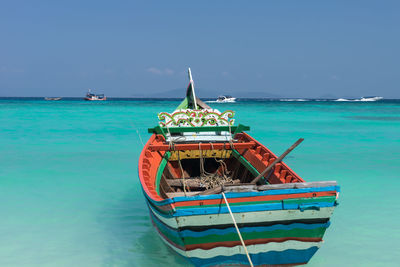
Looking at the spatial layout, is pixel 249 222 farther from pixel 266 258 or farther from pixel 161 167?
pixel 161 167

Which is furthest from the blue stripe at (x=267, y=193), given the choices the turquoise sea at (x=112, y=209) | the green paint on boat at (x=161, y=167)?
the green paint on boat at (x=161, y=167)

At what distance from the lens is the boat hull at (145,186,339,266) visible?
3.43 m

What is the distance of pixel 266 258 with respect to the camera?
3.75 metres

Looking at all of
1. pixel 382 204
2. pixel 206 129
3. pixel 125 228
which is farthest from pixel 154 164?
pixel 382 204

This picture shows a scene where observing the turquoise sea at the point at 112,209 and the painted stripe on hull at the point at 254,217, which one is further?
the turquoise sea at the point at 112,209

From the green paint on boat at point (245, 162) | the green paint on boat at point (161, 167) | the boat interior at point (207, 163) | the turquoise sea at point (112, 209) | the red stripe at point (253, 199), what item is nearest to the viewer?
the red stripe at point (253, 199)

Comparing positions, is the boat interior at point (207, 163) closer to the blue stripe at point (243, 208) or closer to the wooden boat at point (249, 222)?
the wooden boat at point (249, 222)

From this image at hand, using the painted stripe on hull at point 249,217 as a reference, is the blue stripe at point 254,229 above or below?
below

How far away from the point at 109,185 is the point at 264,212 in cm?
645

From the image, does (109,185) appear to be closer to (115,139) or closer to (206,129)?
(206,129)

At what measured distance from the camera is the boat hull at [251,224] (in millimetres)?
3434

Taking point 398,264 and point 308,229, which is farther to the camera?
point 398,264

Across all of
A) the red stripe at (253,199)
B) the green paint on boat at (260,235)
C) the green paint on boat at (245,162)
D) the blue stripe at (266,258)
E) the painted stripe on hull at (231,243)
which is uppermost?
the red stripe at (253,199)

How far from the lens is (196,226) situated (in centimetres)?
347
